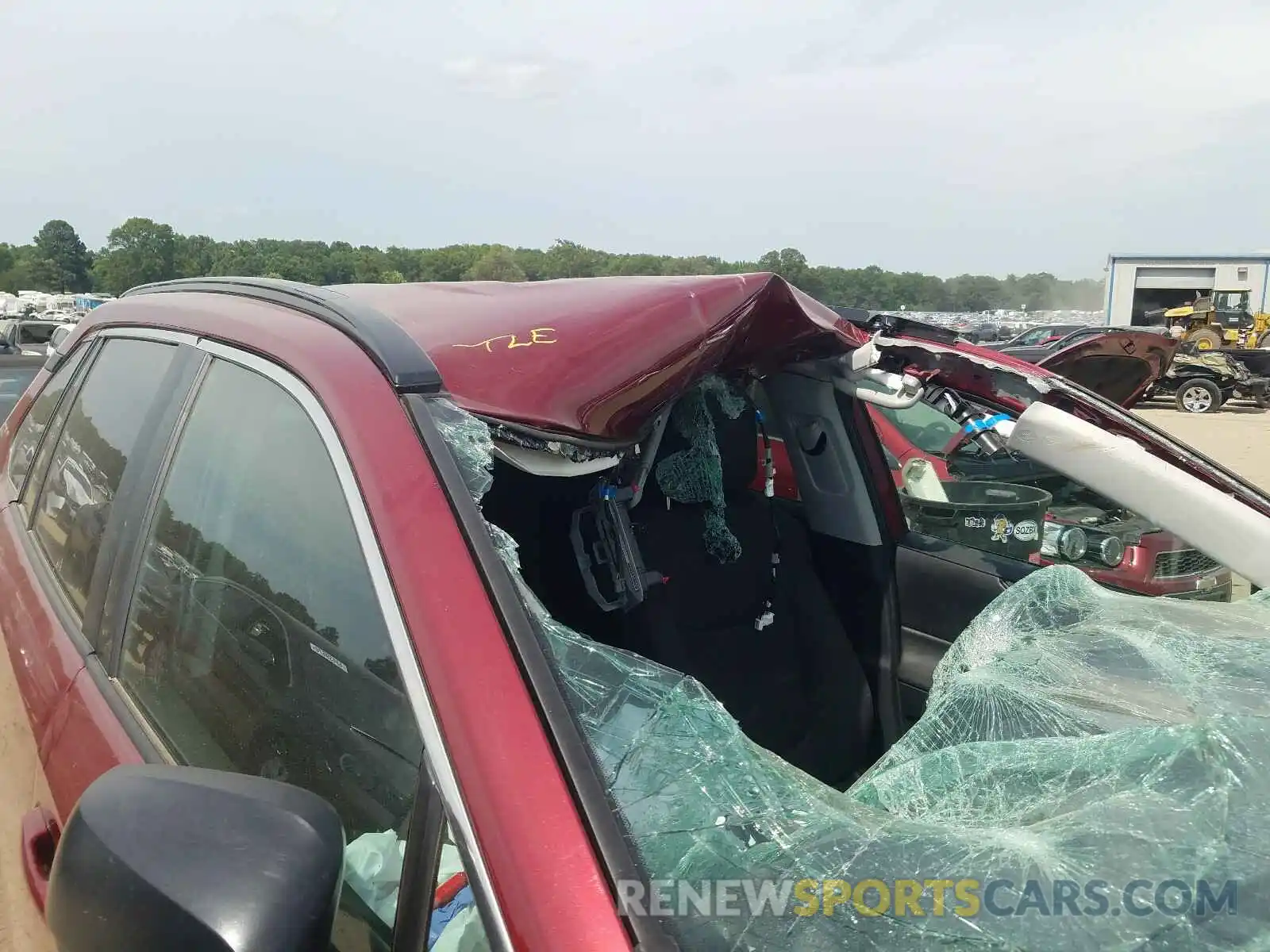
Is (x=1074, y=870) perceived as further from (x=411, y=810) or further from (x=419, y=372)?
(x=419, y=372)

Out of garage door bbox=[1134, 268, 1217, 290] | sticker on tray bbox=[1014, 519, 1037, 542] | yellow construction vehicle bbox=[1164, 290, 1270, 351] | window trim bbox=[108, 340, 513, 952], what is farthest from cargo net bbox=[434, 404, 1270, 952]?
garage door bbox=[1134, 268, 1217, 290]

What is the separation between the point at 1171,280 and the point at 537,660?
3529 centimetres

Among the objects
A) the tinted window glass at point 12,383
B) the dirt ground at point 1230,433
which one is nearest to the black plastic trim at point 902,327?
the tinted window glass at point 12,383

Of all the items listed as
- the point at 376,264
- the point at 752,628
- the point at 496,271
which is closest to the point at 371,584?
the point at 752,628

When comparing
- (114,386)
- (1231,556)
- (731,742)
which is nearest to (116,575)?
(114,386)

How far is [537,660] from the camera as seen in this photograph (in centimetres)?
93

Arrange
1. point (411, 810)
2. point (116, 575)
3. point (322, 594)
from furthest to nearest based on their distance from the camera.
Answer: point (116, 575) → point (322, 594) → point (411, 810)

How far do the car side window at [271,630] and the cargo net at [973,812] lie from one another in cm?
20

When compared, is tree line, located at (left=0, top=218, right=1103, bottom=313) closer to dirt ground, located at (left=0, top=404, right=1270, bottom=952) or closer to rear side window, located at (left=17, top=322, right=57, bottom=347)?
rear side window, located at (left=17, top=322, right=57, bottom=347)

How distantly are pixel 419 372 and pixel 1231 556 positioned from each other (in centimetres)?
170

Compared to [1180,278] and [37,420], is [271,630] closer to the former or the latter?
[37,420]

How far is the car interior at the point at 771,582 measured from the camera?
2020 millimetres

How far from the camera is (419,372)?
1208 mm

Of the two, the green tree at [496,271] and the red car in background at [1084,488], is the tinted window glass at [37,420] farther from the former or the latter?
the red car in background at [1084,488]
